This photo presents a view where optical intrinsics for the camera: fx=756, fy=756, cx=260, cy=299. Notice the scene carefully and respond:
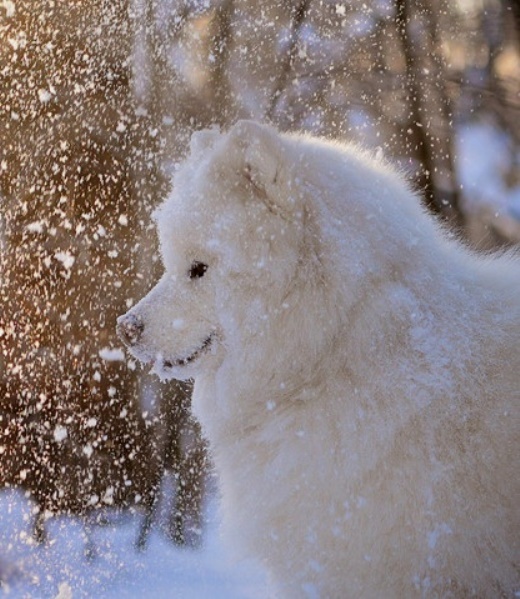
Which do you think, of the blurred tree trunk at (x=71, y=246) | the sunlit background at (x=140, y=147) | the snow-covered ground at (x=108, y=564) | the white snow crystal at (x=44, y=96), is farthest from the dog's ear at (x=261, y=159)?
the white snow crystal at (x=44, y=96)

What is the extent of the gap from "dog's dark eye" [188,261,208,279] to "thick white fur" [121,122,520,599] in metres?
0.03

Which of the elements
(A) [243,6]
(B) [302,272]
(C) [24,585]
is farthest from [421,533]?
(A) [243,6]

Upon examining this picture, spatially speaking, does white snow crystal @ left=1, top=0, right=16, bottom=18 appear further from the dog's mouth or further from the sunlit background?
the dog's mouth

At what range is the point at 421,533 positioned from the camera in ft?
7.88

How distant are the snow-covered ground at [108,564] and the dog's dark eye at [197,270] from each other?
2.18 m

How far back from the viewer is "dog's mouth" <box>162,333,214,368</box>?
2.75m

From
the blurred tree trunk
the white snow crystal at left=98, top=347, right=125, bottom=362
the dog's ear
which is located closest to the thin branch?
the blurred tree trunk

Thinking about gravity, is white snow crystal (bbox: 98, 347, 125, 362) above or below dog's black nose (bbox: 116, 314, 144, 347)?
above

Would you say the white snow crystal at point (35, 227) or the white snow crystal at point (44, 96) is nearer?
the white snow crystal at point (35, 227)

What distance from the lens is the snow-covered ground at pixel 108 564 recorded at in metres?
4.64

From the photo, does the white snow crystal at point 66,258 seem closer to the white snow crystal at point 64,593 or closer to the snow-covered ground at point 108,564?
the snow-covered ground at point 108,564

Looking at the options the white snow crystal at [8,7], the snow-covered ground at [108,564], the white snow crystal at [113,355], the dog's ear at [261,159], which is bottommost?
the snow-covered ground at [108,564]

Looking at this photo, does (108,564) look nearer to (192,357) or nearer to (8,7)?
(192,357)

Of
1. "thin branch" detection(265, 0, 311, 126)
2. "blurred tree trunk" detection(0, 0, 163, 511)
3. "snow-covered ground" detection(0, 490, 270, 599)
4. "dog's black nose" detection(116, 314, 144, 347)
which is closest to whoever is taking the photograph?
"dog's black nose" detection(116, 314, 144, 347)
